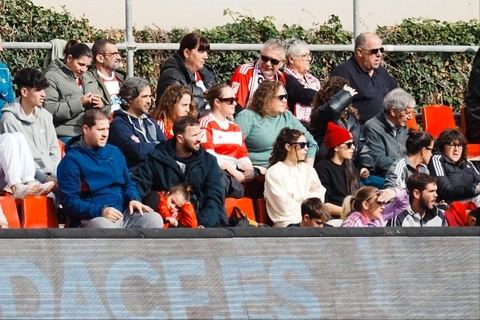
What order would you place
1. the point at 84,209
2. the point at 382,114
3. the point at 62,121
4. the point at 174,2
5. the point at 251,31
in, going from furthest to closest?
the point at 174,2 → the point at 251,31 → the point at 382,114 → the point at 62,121 → the point at 84,209

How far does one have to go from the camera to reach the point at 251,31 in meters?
13.9

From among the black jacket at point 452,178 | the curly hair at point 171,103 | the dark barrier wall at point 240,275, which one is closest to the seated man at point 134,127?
the curly hair at point 171,103

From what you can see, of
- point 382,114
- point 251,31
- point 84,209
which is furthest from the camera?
point 251,31

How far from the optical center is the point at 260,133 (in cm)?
1098

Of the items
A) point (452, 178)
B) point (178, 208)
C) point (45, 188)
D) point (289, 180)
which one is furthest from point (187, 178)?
point (452, 178)

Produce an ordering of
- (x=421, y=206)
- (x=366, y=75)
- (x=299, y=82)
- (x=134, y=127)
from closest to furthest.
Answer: (x=421, y=206), (x=134, y=127), (x=299, y=82), (x=366, y=75)

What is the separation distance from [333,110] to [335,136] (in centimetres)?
46

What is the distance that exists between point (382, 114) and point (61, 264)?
5181mm

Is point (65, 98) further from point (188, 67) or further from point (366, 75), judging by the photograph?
point (366, 75)

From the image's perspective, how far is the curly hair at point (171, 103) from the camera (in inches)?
417

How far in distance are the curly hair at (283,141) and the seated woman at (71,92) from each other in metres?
1.55

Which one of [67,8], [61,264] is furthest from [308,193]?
[67,8]

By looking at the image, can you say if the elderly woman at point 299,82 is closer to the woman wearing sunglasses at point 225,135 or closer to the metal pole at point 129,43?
the woman wearing sunglasses at point 225,135

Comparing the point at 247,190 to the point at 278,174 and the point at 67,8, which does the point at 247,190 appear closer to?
the point at 278,174
